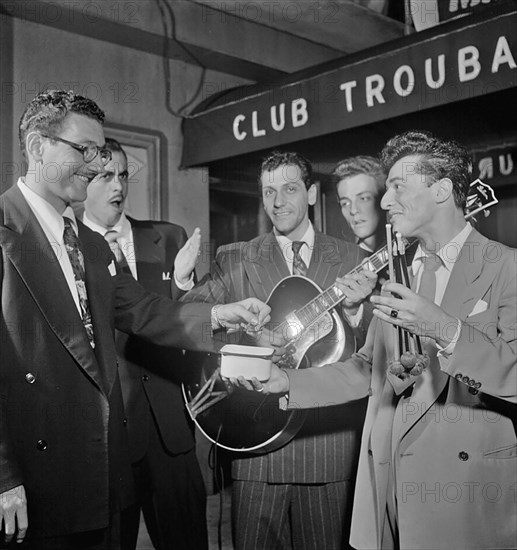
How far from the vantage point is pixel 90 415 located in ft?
6.92

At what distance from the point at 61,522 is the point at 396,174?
1.50 m

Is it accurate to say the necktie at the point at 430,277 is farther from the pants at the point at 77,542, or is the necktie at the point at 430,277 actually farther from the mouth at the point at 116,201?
the mouth at the point at 116,201

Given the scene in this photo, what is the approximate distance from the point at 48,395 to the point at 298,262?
49.1 inches

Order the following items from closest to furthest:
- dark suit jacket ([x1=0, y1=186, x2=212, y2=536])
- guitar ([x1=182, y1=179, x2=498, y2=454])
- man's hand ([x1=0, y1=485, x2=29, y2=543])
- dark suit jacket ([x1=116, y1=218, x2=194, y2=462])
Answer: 1. man's hand ([x1=0, y1=485, x2=29, y2=543])
2. dark suit jacket ([x1=0, y1=186, x2=212, y2=536])
3. guitar ([x1=182, y1=179, x2=498, y2=454])
4. dark suit jacket ([x1=116, y1=218, x2=194, y2=462])

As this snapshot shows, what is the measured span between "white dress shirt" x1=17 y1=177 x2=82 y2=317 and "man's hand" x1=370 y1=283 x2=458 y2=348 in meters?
1.03

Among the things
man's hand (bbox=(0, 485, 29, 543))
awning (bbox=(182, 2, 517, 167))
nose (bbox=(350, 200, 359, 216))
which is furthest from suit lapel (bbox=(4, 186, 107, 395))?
awning (bbox=(182, 2, 517, 167))

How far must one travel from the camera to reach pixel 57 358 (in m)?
2.09

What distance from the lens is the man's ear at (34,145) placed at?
2305mm

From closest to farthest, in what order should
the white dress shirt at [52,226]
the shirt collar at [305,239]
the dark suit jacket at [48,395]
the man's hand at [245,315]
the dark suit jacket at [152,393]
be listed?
the dark suit jacket at [48,395] < the white dress shirt at [52,226] < the man's hand at [245,315] < the dark suit jacket at [152,393] < the shirt collar at [305,239]

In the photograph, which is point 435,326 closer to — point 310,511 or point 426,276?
point 426,276

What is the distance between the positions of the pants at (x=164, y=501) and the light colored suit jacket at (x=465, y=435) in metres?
1.05

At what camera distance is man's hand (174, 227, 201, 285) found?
314 centimetres

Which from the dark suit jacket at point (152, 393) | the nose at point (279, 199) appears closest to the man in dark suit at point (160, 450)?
the dark suit jacket at point (152, 393)

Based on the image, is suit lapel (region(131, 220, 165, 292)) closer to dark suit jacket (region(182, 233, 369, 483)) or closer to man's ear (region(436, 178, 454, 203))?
dark suit jacket (region(182, 233, 369, 483))
